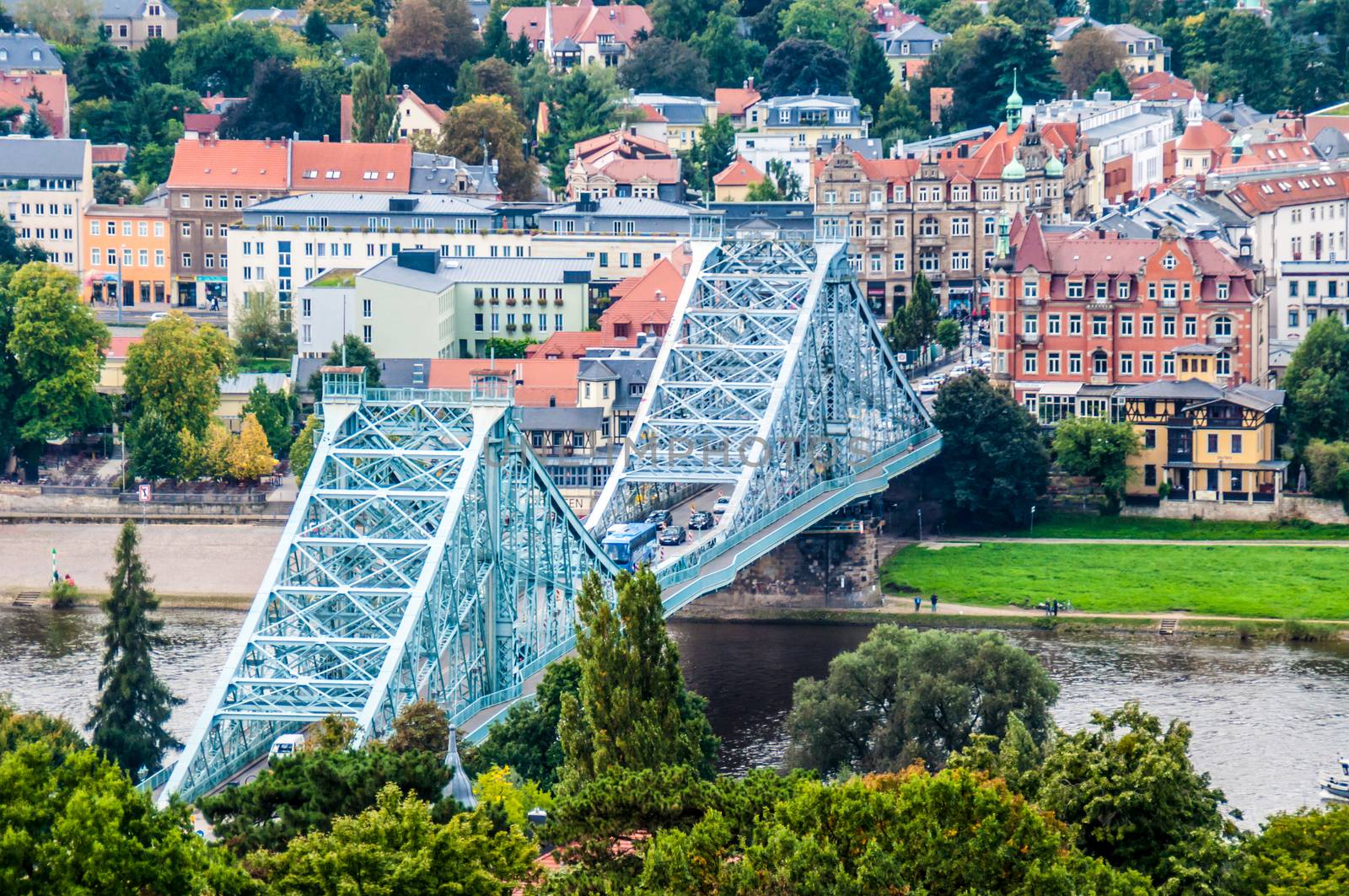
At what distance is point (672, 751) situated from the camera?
76438 millimetres

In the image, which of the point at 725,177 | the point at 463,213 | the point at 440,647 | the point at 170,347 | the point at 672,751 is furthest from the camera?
the point at 725,177

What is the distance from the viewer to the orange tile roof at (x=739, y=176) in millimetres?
162375

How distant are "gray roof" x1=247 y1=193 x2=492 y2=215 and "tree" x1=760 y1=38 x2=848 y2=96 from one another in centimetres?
3462

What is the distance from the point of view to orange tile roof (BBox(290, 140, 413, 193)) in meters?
156

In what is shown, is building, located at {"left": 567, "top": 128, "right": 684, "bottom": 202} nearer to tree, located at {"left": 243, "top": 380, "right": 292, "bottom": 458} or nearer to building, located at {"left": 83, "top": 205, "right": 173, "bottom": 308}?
building, located at {"left": 83, "top": 205, "right": 173, "bottom": 308}

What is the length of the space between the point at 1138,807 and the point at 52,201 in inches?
3708

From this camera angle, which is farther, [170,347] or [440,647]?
[170,347]

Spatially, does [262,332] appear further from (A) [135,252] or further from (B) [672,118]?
(B) [672,118]

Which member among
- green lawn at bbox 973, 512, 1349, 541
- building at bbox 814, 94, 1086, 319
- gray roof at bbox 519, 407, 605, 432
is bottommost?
green lawn at bbox 973, 512, 1349, 541

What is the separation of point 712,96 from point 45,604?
7538cm

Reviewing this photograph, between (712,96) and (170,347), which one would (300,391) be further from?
(712,96)

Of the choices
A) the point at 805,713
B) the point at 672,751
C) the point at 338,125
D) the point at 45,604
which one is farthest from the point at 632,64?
the point at 672,751

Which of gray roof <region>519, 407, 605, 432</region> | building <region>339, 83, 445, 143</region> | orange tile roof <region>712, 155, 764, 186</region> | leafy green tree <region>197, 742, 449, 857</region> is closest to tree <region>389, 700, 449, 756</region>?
leafy green tree <region>197, 742, 449, 857</region>

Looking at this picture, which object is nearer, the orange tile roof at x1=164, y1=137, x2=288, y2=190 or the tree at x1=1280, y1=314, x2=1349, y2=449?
the tree at x1=1280, y1=314, x2=1349, y2=449
